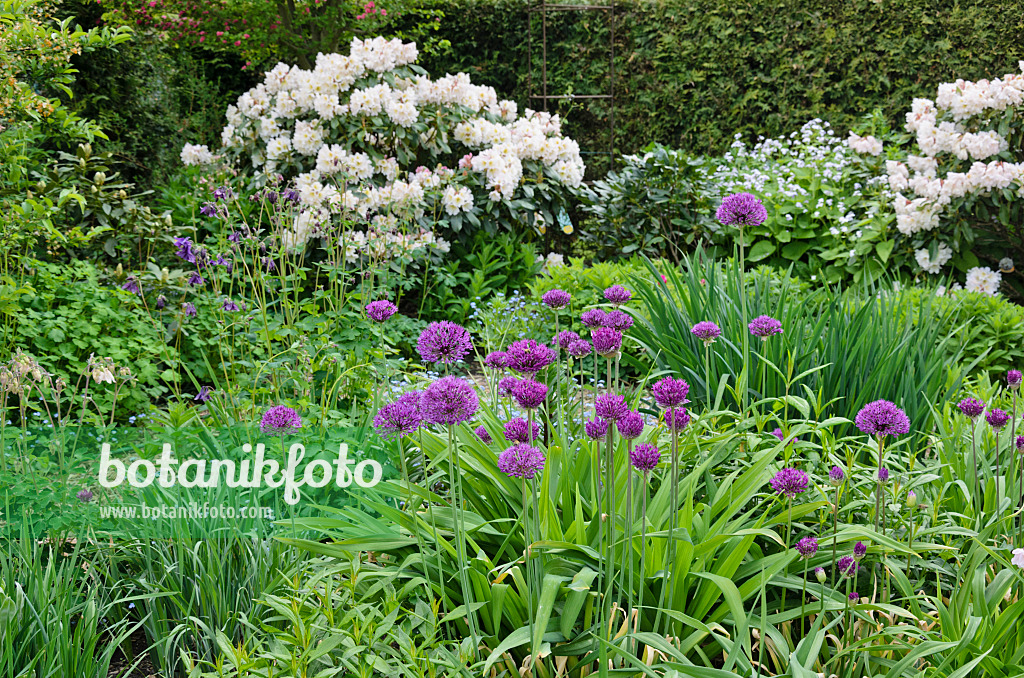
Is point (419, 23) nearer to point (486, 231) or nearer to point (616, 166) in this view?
point (616, 166)

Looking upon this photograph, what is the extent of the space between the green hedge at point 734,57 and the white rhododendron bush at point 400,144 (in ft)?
8.90

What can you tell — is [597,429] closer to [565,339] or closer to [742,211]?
[565,339]

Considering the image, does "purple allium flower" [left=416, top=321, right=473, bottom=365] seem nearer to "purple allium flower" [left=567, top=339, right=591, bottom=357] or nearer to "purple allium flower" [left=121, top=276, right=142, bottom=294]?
"purple allium flower" [left=567, top=339, right=591, bottom=357]

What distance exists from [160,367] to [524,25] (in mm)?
6091

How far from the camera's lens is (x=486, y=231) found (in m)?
5.71

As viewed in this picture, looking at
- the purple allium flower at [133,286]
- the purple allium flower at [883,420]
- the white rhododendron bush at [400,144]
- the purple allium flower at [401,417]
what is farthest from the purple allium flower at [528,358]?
the white rhododendron bush at [400,144]

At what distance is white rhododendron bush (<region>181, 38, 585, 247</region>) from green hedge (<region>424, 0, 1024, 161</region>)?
2.71 m

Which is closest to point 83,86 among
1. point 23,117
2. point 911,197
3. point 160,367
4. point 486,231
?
point 23,117

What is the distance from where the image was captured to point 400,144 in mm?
5684

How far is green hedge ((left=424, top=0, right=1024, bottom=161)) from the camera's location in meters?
7.56

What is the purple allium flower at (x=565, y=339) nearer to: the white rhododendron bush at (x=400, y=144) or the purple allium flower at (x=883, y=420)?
the purple allium flower at (x=883, y=420)

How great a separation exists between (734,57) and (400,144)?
14.3ft

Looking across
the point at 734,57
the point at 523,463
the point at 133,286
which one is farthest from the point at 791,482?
the point at 734,57

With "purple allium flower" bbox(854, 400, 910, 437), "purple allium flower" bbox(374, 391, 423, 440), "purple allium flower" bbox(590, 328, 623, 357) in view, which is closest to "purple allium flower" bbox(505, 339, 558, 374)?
"purple allium flower" bbox(590, 328, 623, 357)
